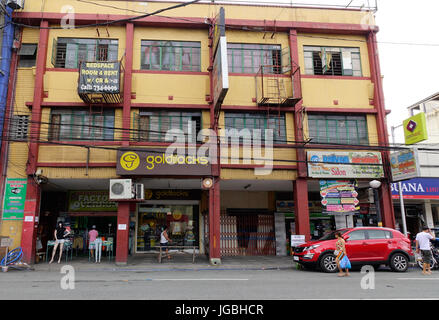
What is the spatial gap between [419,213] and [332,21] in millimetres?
13716

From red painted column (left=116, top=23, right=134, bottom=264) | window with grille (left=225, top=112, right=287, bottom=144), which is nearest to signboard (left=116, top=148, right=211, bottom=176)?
red painted column (left=116, top=23, right=134, bottom=264)

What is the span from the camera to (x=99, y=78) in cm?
1584

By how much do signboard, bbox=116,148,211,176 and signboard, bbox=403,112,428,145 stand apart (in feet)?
33.9

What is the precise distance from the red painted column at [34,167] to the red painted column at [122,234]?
373cm

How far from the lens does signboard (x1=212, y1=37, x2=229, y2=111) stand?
13.9 meters

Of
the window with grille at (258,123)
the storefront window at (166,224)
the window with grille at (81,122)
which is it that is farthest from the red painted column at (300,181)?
the window with grille at (81,122)

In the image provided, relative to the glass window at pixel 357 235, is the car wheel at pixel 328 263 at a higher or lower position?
lower

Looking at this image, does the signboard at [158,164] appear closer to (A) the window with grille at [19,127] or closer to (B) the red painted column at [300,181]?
(B) the red painted column at [300,181]

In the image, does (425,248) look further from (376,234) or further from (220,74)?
(220,74)

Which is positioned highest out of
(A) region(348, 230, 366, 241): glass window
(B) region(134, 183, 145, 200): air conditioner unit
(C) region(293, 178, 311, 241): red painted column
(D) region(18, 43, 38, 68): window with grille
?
(D) region(18, 43, 38, 68): window with grille

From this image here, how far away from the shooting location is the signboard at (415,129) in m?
16.3

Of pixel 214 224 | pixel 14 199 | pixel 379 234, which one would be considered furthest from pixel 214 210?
pixel 14 199

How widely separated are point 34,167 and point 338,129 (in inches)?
597

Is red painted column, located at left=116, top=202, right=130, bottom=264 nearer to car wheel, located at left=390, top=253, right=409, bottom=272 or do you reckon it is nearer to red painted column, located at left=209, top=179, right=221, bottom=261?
red painted column, located at left=209, top=179, right=221, bottom=261
